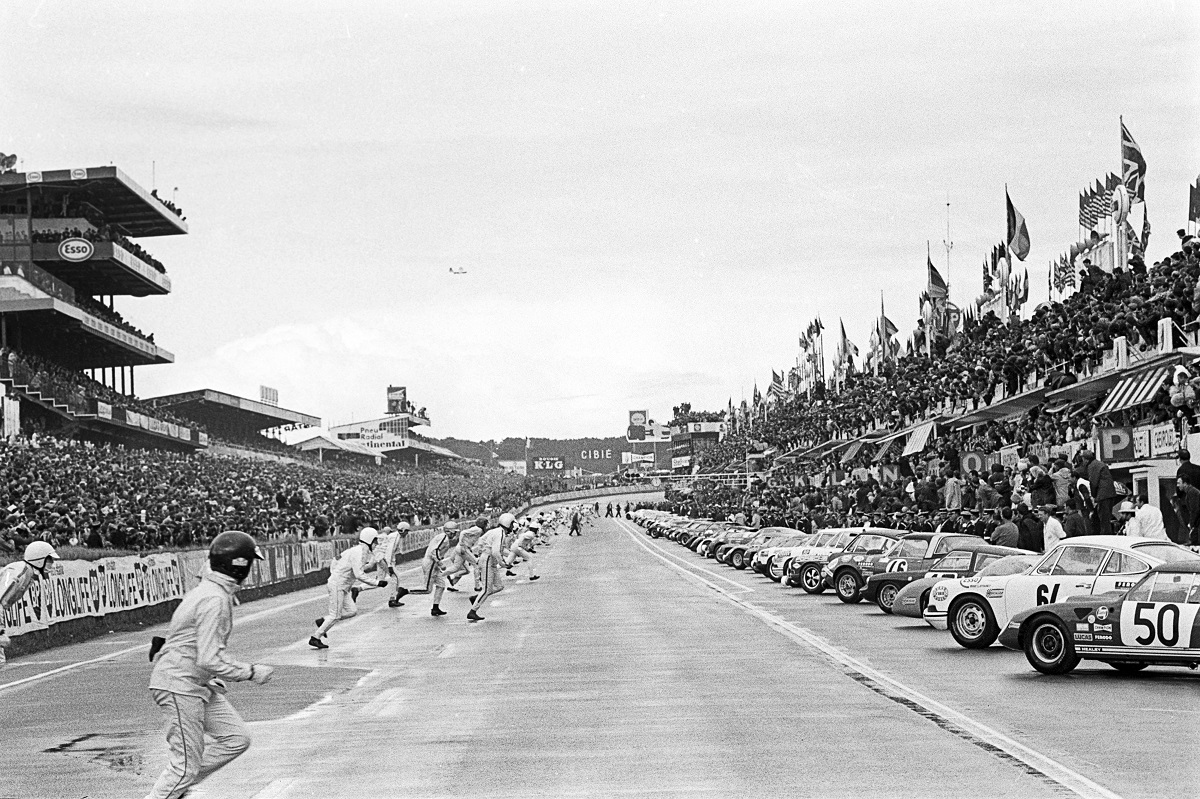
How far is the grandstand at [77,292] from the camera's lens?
6756 cm

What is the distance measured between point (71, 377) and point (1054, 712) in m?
66.9

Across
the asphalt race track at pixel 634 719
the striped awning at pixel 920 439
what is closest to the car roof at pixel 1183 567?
the asphalt race track at pixel 634 719

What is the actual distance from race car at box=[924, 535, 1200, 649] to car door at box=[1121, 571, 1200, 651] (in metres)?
1.01

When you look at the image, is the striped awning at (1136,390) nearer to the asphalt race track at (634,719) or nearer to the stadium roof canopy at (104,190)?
the asphalt race track at (634,719)

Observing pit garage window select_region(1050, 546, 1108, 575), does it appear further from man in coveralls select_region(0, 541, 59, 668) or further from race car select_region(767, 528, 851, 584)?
race car select_region(767, 528, 851, 584)

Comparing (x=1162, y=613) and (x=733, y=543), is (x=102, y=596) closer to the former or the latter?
(x=1162, y=613)

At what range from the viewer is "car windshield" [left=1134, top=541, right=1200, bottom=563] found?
17.1 meters

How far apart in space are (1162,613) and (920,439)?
3979cm

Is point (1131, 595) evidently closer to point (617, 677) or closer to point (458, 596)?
point (617, 677)

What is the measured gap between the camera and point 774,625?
23.6 meters

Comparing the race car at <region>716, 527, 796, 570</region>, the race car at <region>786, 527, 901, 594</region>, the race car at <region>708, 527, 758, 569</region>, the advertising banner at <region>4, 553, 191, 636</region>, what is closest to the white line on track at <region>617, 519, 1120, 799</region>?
the race car at <region>786, 527, 901, 594</region>

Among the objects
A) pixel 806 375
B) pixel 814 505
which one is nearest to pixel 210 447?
pixel 806 375

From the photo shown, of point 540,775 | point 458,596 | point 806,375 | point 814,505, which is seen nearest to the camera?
point 540,775

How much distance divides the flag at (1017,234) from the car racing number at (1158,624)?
39350 mm
